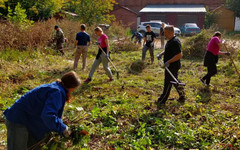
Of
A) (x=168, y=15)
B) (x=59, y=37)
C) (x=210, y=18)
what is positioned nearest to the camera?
(x=59, y=37)

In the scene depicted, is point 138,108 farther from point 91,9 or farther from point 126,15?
point 126,15

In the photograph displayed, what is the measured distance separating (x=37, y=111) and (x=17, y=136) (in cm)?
39

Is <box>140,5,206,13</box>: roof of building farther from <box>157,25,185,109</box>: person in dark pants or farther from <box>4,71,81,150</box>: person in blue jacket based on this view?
<box>4,71,81,150</box>: person in blue jacket

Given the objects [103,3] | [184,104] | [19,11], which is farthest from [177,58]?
[103,3]

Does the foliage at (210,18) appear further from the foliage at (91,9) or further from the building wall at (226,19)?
the foliage at (91,9)

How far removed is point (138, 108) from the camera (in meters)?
4.78

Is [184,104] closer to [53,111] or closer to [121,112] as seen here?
[121,112]

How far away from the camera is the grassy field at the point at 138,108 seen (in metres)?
3.51

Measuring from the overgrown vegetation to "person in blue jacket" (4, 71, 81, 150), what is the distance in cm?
59

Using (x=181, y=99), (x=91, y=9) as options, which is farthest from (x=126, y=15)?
(x=181, y=99)

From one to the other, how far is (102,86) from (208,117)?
10.3ft

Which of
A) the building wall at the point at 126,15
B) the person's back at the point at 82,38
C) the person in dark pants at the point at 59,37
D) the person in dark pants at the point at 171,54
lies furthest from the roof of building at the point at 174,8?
the person in dark pants at the point at 171,54

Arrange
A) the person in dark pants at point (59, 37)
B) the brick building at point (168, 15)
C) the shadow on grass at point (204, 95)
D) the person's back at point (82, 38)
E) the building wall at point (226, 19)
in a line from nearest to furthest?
1. the shadow on grass at point (204, 95)
2. the person's back at point (82, 38)
3. the person in dark pants at point (59, 37)
4. the building wall at point (226, 19)
5. the brick building at point (168, 15)

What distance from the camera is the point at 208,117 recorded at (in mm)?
4266
